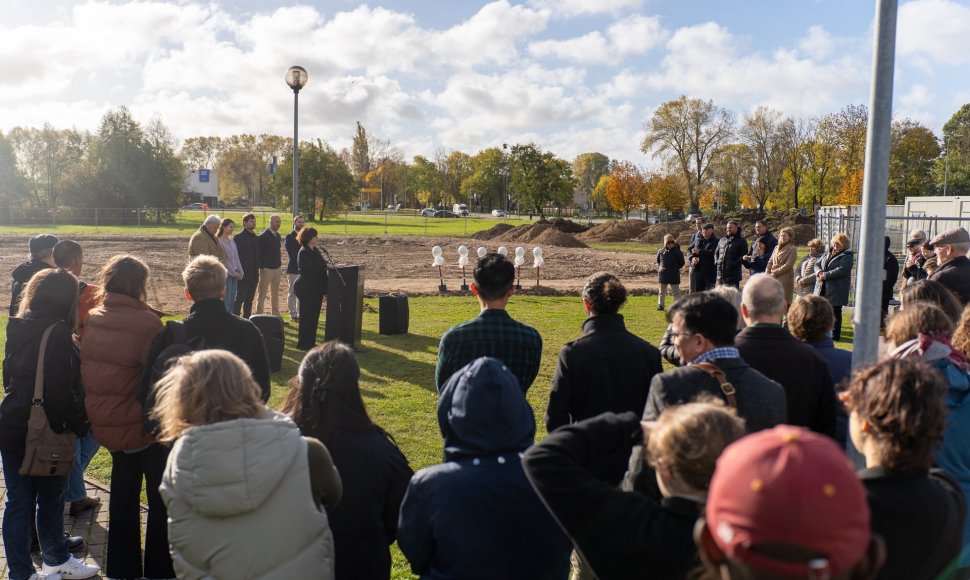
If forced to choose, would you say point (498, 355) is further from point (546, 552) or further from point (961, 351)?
point (961, 351)

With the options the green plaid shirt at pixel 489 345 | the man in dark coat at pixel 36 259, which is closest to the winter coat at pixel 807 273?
the green plaid shirt at pixel 489 345

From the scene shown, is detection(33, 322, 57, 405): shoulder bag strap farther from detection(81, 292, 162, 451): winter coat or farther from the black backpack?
the black backpack

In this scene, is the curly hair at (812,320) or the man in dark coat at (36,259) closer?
the curly hair at (812,320)

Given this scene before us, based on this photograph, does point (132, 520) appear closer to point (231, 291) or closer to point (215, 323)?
point (215, 323)

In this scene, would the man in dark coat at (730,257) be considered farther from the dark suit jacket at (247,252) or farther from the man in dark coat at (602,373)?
the man in dark coat at (602,373)

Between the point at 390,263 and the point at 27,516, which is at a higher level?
the point at 390,263

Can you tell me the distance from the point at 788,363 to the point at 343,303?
802 cm

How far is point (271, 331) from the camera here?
323 inches

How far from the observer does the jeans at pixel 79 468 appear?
16.9ft

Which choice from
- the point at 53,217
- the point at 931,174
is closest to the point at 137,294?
the point at 53,217

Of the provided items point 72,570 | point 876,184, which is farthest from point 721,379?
point 72,570

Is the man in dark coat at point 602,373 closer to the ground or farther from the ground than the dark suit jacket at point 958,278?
closer to the ground

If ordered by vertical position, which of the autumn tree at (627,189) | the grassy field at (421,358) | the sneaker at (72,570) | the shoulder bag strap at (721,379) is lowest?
the sneaker at (72,570)

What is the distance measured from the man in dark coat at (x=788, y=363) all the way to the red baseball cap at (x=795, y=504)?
2201mm
